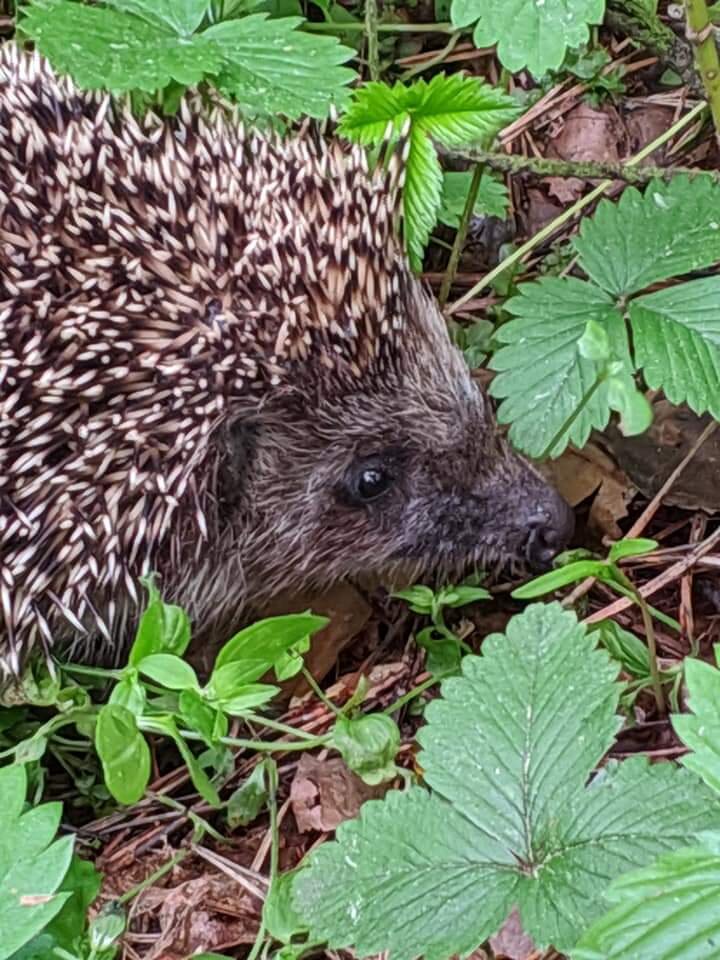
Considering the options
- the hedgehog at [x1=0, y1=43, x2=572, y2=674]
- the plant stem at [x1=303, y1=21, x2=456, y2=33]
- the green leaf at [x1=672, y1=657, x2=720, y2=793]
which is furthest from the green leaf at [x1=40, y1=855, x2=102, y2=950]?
the plant stem at [x1=303, y1=21, x2=456, y2=33]

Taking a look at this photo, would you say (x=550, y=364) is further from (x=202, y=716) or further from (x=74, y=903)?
(x=74, y=903)

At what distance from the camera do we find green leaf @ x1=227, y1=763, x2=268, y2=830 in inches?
114

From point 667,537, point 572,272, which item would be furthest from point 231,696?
point 572,272

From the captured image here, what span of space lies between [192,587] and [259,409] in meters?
0.46

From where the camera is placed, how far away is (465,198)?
141 inches

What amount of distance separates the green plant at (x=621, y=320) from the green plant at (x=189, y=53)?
59 centimetres

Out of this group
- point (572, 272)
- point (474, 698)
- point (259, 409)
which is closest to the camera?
point (474, 698)

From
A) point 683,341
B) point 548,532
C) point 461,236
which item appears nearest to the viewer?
point 683,341

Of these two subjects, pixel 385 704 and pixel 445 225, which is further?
pixel 445 225

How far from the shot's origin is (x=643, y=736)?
109 inches

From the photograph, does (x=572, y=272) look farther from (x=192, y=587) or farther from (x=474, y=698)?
(x=474, y=698)

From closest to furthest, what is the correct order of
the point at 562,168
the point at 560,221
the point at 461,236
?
the point at 562,168, the point at 461,236, the point at 560,221

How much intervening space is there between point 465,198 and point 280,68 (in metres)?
0.84

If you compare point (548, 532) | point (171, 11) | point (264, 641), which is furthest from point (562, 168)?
point (264, 641)
